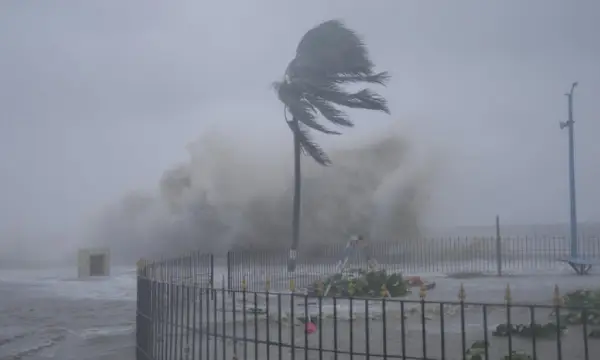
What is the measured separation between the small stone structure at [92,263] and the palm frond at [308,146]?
929 cm

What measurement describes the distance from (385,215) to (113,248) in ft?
59.3

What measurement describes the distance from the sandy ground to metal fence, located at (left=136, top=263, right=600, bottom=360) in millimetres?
34

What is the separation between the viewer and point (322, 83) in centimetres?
2905

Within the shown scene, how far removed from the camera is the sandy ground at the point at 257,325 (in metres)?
8.90

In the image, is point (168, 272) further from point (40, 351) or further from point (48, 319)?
point (48, 319)

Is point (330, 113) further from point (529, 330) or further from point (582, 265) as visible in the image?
point (529, 330)

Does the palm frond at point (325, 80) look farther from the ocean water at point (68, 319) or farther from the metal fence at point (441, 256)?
the ocean water at point (68, 319)

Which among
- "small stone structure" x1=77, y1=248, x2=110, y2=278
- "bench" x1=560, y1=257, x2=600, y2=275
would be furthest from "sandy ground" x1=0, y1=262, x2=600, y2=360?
"small stone structure" x1=77, y1=248, x2=110, y2=278

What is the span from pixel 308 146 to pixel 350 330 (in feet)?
72.9

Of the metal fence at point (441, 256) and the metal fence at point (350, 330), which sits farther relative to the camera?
the metal fence at point (441, 256)

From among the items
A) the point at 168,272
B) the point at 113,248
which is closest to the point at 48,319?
the point at 168,272

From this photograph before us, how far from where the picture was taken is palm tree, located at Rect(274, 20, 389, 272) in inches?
1107

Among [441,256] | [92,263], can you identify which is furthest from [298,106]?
[92,263]

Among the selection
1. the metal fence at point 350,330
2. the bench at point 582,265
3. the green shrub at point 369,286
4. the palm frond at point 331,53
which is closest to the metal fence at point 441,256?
the bench at point 582,265
